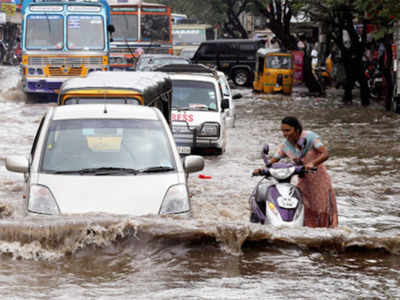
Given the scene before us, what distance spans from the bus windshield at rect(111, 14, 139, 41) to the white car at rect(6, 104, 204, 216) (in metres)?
27.4

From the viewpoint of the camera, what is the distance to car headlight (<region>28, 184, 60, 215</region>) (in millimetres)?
7559

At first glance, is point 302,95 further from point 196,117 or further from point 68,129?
point 68,129

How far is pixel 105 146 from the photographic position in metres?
8.62

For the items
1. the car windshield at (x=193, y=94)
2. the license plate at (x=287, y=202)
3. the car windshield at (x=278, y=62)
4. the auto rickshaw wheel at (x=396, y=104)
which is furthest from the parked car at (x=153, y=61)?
the license plate at (x=287, y=202)

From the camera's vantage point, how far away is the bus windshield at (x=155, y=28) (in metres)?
36.3

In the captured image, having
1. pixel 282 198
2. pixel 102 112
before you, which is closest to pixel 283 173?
pixel 282 198

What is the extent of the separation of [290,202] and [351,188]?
6.74 m

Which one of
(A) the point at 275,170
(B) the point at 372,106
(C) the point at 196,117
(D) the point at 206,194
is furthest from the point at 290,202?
(B) the point at 372,106

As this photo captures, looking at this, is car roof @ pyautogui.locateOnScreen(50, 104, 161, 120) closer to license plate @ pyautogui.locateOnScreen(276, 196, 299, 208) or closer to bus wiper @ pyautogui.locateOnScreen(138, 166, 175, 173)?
bus wiper @ pyautogui.locateOnScreen(138, 166, 175, 173)

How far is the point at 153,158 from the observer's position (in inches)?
331

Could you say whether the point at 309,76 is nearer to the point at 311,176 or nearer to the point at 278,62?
the point at 278,62

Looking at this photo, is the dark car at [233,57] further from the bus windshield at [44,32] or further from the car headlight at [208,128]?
the car headlight at [208,128]

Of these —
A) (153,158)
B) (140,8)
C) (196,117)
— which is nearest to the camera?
(153,158)

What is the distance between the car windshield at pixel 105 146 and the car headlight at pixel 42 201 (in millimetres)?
378
